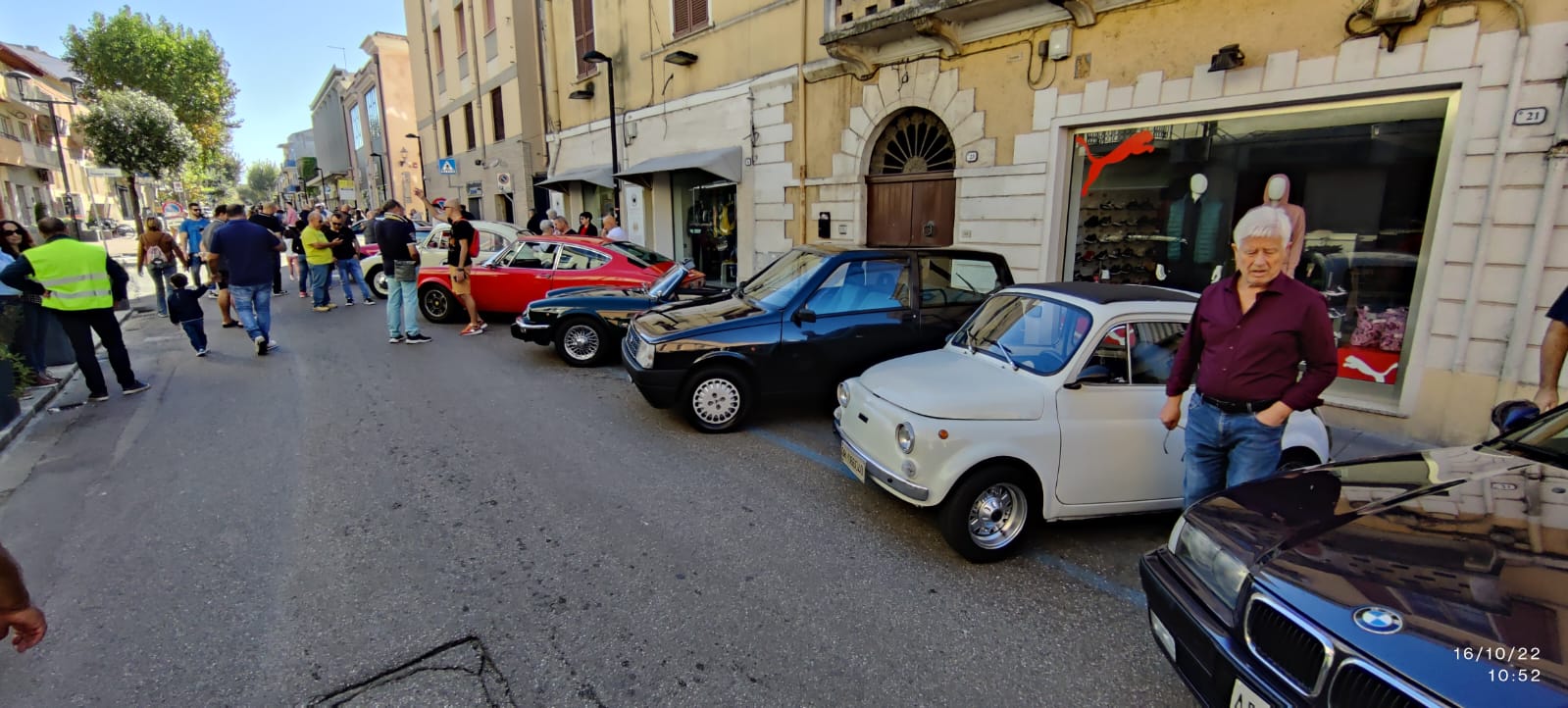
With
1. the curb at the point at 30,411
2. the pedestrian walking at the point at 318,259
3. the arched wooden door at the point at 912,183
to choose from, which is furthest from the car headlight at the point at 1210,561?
the pedestrian walking at the point at 318,259

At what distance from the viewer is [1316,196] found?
6.14 meters

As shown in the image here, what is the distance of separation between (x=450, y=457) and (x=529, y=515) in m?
1.30

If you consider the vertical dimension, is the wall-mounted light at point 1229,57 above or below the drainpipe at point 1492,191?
above

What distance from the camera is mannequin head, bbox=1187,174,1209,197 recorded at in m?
6.84

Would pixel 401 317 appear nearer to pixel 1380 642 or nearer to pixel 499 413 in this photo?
pixel 499 413

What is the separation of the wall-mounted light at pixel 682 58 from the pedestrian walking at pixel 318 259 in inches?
275

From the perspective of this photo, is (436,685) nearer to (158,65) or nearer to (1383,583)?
(1383,583)

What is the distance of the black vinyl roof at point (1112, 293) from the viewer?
3.74 metres

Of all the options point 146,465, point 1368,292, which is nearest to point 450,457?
point 146,465

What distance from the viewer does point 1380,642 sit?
1.55 m

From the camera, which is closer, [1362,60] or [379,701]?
[379,701]

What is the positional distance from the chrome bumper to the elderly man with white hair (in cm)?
127

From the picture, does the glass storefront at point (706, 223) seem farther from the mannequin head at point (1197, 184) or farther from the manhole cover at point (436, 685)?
the manhole cover at point (436, 685)

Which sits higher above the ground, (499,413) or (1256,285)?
(1256,285)
